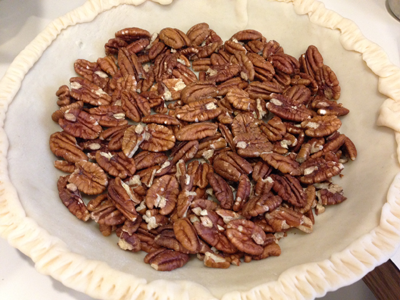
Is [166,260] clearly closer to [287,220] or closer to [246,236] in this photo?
[246,236]

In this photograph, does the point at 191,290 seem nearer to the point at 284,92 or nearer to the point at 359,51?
the point at 284,92

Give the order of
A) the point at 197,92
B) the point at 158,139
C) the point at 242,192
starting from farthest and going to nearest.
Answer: the point at 197,92, the point at 158,139, the point at 242,192

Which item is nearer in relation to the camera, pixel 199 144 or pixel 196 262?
pixel 196 262

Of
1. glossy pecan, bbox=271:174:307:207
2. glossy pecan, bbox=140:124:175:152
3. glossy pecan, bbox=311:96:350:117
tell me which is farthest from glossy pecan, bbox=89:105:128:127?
glossy pecan, bbox=311:96:350:117

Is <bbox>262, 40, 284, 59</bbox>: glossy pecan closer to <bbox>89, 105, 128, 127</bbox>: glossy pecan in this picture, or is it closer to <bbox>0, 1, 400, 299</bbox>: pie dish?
<bbox>0, 1, 400, 299</bbox>: pie dish

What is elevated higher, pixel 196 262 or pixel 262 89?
pixel 262 89

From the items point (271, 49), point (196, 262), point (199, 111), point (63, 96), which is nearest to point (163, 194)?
point (196, 262)
